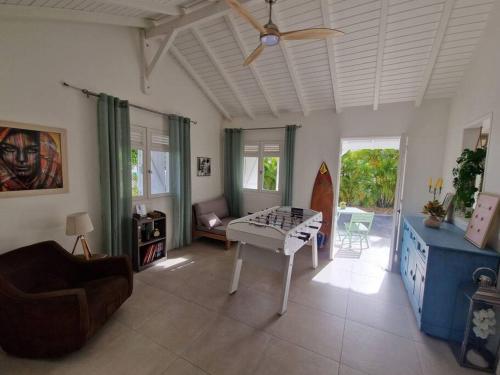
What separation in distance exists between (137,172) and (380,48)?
12.4ft

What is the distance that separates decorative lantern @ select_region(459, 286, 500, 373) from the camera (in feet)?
5.80

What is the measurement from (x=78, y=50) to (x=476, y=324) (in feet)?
15.9

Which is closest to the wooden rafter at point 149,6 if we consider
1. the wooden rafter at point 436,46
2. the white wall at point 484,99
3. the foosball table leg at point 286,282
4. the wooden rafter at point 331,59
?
the wooden rafter at point 331,59

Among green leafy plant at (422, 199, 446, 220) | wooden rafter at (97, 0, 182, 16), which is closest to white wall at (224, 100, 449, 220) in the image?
green leafy plant at (422, 199, 446, 220)

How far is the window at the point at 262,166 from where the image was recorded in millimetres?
4793

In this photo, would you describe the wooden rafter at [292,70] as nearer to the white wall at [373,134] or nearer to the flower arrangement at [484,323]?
the white wall at [373,134]

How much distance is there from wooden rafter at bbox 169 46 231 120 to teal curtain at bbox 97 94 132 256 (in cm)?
138

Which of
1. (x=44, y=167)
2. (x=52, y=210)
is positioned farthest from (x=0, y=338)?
(x=44, y=167)

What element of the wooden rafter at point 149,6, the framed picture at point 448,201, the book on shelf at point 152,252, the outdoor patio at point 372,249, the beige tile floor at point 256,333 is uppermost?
the wooden rafter at point 149,6

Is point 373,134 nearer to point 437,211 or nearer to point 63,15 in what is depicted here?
point 437,211

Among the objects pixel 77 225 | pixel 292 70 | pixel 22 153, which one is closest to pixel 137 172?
pixel 77 225

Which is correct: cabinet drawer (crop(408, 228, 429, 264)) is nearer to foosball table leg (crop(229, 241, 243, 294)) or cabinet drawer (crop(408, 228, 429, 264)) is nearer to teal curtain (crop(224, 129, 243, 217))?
foosball table leg (crop(229, 241, 243, 294))

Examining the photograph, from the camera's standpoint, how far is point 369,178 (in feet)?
24.5

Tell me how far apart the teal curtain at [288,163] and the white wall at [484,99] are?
2.35m
